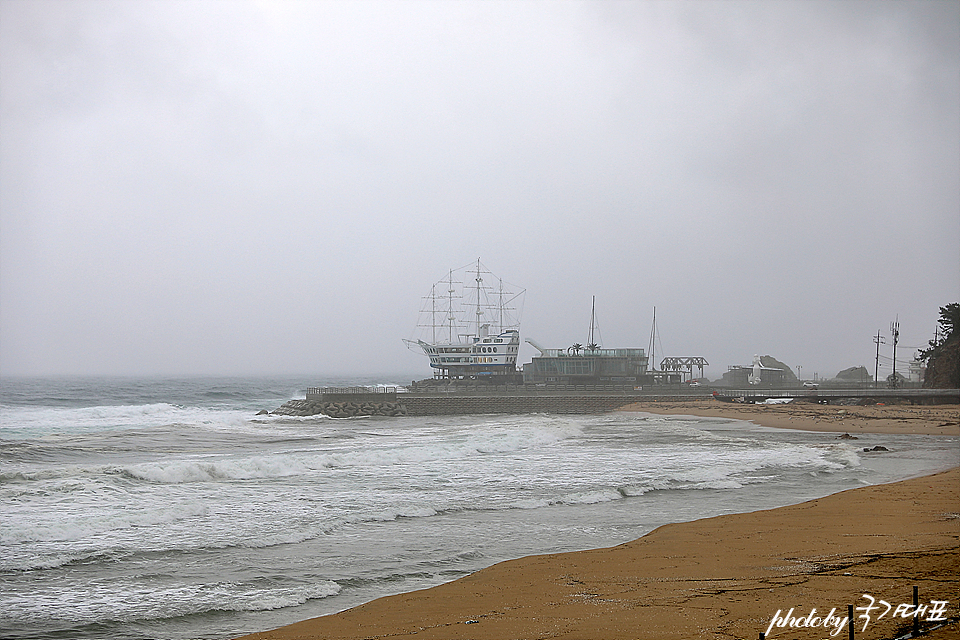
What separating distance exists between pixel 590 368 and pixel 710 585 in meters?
62.4

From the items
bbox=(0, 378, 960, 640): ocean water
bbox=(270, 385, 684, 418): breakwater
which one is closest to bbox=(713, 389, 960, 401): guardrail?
bbox=(270, 385, 684, 418): breakwater

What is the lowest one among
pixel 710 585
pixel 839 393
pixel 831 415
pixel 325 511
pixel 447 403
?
pixel 447 403

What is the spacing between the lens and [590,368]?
6919 cm

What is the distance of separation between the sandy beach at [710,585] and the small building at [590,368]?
5619 cm

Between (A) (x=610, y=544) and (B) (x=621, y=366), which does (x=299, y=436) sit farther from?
(B) (x=621, y=366)

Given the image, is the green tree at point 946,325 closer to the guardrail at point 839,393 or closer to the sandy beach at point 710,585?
the guardrail at point 839,393

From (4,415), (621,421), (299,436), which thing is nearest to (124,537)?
(299,436)

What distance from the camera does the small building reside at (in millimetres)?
68000

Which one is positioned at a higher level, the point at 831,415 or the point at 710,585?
the point at 710,585

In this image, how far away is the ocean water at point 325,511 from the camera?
8.07m

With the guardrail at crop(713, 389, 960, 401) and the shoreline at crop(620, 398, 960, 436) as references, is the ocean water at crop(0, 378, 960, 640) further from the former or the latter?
the guardrail at crop(713, 389, 960, 401)

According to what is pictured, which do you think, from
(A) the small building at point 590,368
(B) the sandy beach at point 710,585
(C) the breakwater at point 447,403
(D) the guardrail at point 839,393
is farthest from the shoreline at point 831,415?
(B) the sandy beach at point 710,585

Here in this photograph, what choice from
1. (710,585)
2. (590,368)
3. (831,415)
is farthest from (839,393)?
(710,585)

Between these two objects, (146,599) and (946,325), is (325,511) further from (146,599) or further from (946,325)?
(946,325)
